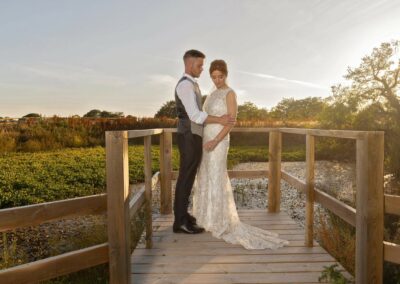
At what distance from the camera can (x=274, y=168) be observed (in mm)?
4949

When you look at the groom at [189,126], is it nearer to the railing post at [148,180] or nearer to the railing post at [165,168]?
the railing post at [148,180]

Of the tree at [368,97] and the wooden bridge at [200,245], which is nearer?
the wooden bridge at [200,245]

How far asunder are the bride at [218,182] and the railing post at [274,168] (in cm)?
105

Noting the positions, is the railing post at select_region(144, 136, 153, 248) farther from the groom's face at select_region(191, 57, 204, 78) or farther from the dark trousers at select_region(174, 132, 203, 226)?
the groom's face at select_region(191, 57, 204, 78)

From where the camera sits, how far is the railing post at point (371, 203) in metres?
2.46

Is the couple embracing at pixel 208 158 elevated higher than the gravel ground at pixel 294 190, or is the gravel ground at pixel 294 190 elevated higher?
the couple embracing at pixel 208 158

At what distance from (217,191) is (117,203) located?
1.67m

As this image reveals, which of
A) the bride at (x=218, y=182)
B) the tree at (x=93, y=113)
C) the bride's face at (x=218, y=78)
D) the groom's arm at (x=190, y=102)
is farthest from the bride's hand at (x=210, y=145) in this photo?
the tree at (x=93, y=113)

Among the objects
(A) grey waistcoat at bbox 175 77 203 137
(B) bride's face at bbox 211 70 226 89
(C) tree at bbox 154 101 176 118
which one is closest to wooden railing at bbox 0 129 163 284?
(A) grey waistcoat at bbox 175 77 203 137

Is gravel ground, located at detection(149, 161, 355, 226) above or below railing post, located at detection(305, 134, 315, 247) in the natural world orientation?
below

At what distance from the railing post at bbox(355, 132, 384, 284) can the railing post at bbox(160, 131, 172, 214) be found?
2.63 meters

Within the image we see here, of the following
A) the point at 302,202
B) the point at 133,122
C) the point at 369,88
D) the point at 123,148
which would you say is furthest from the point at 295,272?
the point at 133,122

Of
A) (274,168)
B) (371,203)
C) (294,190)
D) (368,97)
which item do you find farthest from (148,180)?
(368,97)

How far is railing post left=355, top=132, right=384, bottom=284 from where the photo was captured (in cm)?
246
